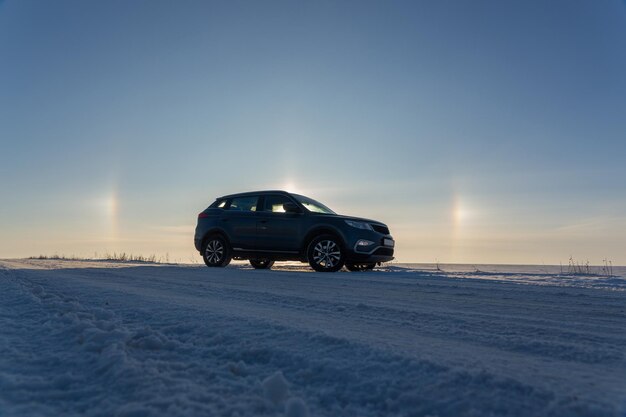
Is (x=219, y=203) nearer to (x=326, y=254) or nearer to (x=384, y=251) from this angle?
(x=326, y=254)

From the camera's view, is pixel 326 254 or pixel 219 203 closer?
pixel 326 254

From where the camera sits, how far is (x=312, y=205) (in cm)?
1162

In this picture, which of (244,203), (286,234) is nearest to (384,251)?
(286,234)

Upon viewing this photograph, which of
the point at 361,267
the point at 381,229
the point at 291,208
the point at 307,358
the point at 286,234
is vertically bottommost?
the point at 307,358

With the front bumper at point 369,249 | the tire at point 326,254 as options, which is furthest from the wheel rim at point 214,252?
the front bumper at point 369,249

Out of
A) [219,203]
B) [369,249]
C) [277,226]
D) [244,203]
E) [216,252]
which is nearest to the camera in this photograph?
[369,249]

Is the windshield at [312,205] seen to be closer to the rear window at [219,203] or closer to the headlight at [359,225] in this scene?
the headlight at [359,225]

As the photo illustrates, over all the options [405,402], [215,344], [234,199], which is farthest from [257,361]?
[234,199]

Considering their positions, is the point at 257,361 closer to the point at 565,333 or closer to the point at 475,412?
the point at 475,412

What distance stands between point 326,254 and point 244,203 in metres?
2.59

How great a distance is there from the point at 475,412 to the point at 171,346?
1.71 metres

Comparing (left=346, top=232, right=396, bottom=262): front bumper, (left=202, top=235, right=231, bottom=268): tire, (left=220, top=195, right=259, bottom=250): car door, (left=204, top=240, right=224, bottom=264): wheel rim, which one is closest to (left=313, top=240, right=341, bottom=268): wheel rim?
(left=346, top=232, right=396, bottom=262): front bumper

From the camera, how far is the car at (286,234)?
10562 millimetres

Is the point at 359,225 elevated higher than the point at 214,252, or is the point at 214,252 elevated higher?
the point at 359,225
